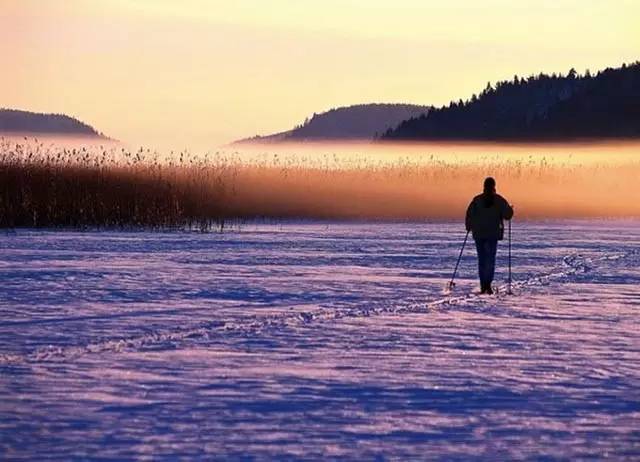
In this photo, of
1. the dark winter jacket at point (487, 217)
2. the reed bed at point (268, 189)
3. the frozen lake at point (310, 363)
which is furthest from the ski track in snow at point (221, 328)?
the reed bed at point (268, 189)

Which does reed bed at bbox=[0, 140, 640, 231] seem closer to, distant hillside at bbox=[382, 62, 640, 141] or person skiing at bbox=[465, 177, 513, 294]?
person skiing at bbox=[465, 177, 513, 294]

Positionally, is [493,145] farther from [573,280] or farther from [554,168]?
[573,280]

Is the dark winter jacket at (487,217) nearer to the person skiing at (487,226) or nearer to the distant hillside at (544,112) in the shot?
the person skiing at (487,226)

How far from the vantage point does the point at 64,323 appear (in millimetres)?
12000

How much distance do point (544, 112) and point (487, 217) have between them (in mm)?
127434

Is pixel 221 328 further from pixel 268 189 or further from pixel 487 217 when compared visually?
pixel 268 189

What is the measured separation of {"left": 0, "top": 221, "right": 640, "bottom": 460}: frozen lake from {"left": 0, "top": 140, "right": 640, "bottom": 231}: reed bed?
9601 mm

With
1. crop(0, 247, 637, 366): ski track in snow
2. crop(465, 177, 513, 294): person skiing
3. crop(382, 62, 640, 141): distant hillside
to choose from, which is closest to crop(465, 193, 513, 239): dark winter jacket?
crop(465, 177, 513, 294): person skiing

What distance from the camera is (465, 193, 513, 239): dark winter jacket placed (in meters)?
16.1

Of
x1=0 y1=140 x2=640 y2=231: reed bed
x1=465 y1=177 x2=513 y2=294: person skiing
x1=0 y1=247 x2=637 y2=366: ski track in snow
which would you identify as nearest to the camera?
x1=0 y1=247 x2=637 y2=366: ski track in snow

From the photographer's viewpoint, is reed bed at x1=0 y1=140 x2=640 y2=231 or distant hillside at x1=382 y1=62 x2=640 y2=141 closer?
reed bed at x1=0 y1=140 x2=640 y2=231

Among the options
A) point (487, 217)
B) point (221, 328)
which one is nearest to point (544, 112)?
point (487, 217)

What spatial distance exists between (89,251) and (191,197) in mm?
10677

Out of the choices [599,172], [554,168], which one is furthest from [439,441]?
[599,172]
